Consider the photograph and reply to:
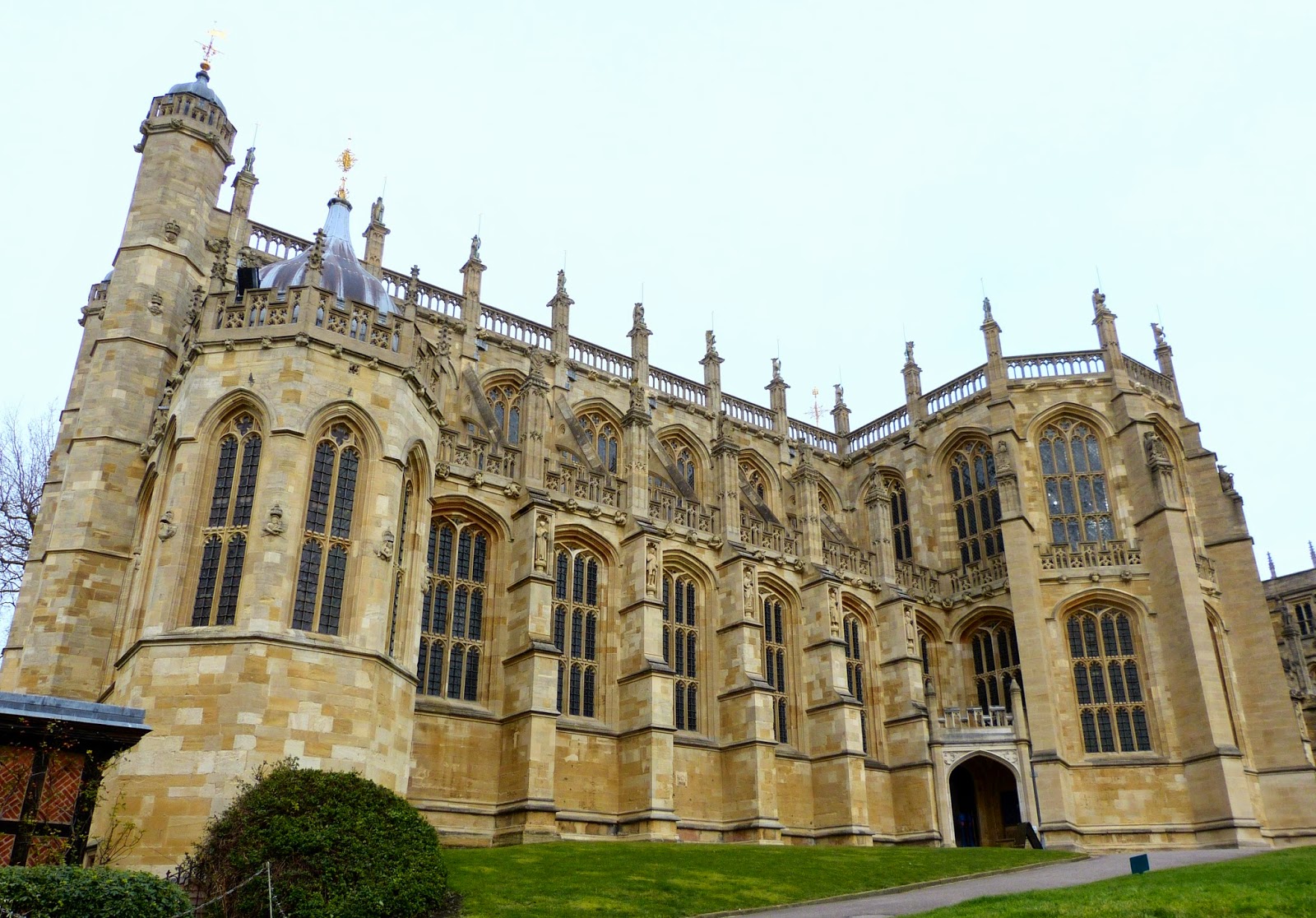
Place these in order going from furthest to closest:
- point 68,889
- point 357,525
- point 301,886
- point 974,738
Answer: point 974,738
point 357,525
point 301,886
point 68,889

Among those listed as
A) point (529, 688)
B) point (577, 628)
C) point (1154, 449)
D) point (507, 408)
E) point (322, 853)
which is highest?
point (507, 408)

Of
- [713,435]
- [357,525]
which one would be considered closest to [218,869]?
[357,525]

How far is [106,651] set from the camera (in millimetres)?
23125

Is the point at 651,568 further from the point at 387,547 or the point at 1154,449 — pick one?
the point at 1154,449

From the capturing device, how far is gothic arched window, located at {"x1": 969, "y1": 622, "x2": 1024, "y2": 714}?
119 ft

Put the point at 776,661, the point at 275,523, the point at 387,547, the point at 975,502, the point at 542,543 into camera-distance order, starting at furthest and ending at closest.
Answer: the point at 975,502, the point at 776,661, the point at 542,543, the point at 387,547, the point at 275,523

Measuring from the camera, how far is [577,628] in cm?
2942

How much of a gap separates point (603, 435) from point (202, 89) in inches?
653

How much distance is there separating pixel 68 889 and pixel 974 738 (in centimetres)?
2797

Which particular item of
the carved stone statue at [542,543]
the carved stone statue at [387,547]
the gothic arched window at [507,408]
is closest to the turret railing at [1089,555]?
the carved stone statue at [542,543]

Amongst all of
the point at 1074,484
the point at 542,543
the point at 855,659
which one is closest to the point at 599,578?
the point at 542,543

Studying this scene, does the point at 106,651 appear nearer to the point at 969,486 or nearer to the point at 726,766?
the point at 726,766

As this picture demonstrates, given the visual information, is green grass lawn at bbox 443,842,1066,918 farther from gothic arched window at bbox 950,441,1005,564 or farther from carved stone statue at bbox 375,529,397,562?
gothic arched window at bbox 950,441,1005,564

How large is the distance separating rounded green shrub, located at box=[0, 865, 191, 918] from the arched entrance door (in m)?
27.6
